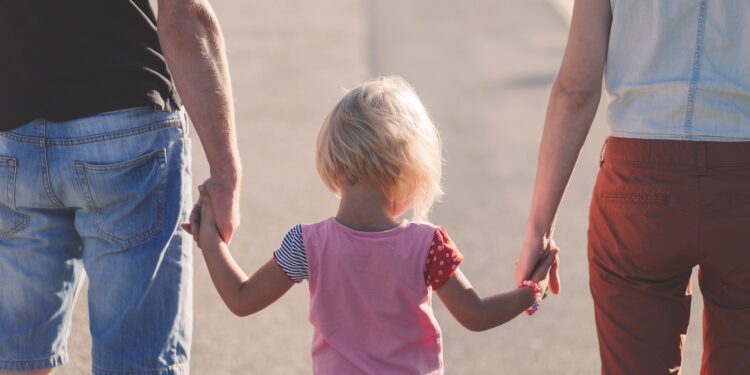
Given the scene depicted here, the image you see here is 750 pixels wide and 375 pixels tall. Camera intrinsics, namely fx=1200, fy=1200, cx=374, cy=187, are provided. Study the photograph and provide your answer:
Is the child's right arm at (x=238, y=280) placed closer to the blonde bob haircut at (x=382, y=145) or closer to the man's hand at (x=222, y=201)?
the man's hand at (x=222, y=201)

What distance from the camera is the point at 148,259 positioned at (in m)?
2.92

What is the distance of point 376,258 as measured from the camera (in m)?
2.74

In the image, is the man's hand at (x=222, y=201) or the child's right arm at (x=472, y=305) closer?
the child's right arm at (x=472, y=305)

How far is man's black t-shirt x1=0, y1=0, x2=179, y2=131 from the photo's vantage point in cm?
284

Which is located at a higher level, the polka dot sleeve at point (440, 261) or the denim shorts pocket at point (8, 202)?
the denim shorts pocket at point (8, 202)

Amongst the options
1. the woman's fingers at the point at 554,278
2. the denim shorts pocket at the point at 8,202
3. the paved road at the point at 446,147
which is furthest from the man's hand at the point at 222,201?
the paved road at the point at 446,147

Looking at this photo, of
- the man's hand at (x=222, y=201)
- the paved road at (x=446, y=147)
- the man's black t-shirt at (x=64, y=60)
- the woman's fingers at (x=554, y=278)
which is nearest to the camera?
the man's black t-shirt at (x=64, y=60)

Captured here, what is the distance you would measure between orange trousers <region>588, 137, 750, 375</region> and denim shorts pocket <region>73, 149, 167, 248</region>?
43.1 inches

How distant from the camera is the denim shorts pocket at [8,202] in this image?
2.89 metres

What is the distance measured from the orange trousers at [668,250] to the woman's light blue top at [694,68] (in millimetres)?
44

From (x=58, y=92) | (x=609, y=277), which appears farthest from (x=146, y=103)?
(x=609, y=277)

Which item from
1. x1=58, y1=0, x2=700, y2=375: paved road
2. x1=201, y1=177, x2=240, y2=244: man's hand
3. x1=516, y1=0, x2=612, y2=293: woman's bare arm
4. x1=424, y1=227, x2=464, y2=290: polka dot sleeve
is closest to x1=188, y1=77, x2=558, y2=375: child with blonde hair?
x1=424, y1=227, x2=464, y2=290: polka dot sleeve

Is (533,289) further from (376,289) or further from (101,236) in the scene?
(101,236)

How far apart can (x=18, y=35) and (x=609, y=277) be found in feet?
5.09
